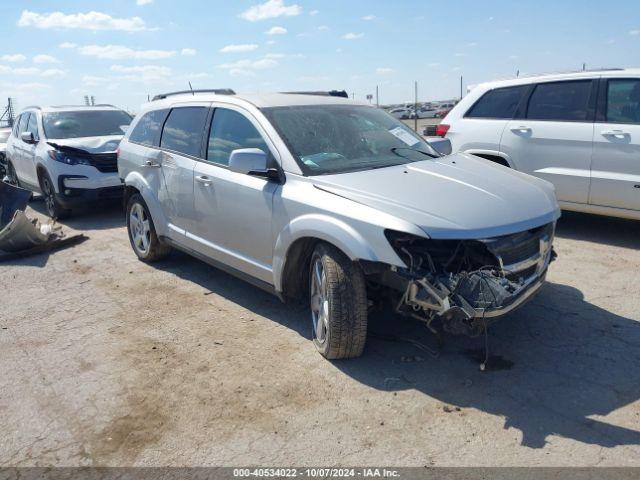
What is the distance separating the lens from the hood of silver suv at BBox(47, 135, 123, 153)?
886cm

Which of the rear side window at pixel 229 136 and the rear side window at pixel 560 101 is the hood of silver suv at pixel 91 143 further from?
the rear side window at pixel 560 101

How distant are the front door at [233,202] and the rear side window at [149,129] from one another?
3.68 feet

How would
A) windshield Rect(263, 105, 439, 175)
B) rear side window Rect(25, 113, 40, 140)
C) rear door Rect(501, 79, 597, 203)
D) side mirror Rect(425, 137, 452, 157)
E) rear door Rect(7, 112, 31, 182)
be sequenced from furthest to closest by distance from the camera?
1. rear door Rect(7, 112, 31, 182)
2. rear side window Rect(25, 113, 40, 140)
3. rear door Rect(501, 79, 597, 203)
4. side mirror Rect(425, 137, 452, 157)
5. windshield Rect(263, 105, 439, 175)

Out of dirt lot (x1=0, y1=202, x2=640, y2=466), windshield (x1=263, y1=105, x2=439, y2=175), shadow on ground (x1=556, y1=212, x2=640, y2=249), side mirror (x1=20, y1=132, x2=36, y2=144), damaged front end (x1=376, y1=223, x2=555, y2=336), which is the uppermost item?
windshield (x1=263, y1=105, x2=439, y2=175)

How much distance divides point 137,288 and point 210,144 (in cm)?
169

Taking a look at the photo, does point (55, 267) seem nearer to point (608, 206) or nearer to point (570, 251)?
point (570, 251)

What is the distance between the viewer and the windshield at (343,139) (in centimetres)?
421

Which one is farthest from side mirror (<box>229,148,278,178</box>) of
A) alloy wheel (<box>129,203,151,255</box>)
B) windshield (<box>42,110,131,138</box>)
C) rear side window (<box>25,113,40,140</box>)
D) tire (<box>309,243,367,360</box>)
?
rear side window (<box>25,113,40,140</box>)

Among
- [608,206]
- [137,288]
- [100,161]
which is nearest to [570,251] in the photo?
[608,206]

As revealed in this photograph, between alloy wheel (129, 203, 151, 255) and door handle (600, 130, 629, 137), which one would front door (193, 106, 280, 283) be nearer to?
alloy wheel (129, 203, 151, 255)

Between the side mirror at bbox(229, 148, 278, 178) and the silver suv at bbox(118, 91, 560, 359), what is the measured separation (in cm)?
1

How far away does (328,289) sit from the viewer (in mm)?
3633

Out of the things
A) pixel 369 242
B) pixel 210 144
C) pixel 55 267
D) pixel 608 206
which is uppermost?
pixel 210 144

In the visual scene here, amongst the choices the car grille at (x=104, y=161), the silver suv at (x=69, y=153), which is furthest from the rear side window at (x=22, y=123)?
the car grille at (x=104, y=161)
